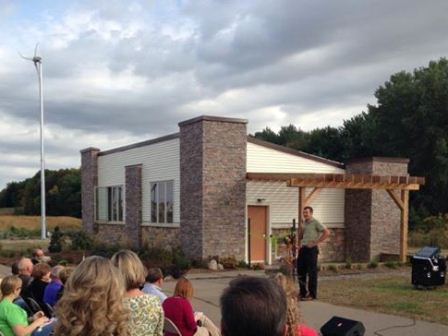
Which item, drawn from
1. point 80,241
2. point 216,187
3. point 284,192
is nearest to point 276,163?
point 284,192

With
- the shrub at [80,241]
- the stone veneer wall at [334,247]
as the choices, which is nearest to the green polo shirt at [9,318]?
the stone veneer wall at [334,247]

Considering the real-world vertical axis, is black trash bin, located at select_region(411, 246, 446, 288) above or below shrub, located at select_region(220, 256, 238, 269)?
above

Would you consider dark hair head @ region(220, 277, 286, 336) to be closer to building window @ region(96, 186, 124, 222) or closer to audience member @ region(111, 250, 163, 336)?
audience member @ region(111, 250, 163, 336)

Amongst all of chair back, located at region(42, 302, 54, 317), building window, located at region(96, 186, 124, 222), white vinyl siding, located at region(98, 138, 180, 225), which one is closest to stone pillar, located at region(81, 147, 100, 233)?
white vinyl siding, located at region(98, 138, 180, 225)

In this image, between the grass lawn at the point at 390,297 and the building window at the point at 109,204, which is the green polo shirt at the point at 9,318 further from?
the building window at the point at 109,204

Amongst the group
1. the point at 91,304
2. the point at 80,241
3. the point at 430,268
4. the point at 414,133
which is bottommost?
the point at 80,241

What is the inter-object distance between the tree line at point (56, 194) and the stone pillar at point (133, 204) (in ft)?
124

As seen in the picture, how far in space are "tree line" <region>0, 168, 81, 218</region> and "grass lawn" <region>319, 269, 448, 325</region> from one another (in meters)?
49.9

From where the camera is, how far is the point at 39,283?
6.43 m

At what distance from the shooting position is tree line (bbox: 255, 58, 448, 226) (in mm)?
36219

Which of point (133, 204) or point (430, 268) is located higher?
point (133, 204)

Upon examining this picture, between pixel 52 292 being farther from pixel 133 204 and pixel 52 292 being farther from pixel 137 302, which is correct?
pixel 133 204

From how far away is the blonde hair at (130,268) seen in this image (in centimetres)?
411

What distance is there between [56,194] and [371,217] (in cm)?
4737
